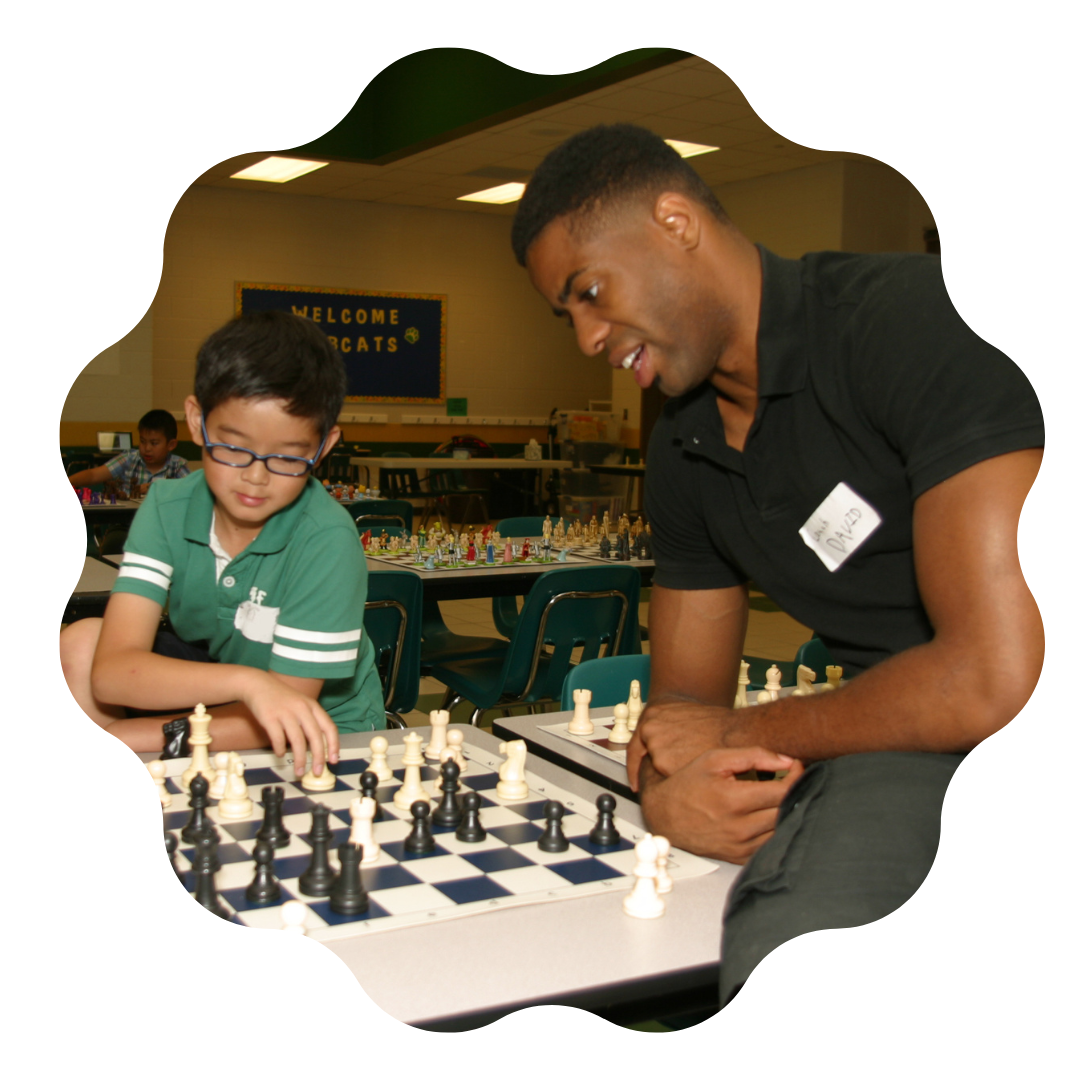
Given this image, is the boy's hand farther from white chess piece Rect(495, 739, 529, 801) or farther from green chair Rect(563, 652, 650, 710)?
green chair Rect(563, 652, 650, 710)

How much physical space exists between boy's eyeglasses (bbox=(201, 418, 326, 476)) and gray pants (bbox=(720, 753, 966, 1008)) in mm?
970

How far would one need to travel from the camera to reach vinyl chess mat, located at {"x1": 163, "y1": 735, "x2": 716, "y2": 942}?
→ 1075 millimetres

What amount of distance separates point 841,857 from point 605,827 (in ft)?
1.37

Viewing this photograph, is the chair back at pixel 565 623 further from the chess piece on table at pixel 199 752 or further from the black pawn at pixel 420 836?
the black pawn at pixel 420 836

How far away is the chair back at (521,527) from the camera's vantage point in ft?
17.4

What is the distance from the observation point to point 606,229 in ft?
4.05

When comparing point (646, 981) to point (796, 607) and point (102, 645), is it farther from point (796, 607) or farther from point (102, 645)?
point (102, 645)

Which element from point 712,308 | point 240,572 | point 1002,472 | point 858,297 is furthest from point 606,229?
point 240,572

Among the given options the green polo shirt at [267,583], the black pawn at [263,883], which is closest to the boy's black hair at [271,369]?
the green polo shirt at [267,583]

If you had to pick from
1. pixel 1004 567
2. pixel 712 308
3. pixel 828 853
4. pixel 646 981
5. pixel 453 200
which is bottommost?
pixel 646 981

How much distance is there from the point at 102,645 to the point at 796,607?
111cm

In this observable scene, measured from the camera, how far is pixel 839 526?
4.37 ft

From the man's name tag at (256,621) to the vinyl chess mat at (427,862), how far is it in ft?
1.29

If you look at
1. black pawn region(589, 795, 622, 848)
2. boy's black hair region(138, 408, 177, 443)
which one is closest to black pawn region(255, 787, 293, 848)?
black pawn region(589, 795, 622, 848)
